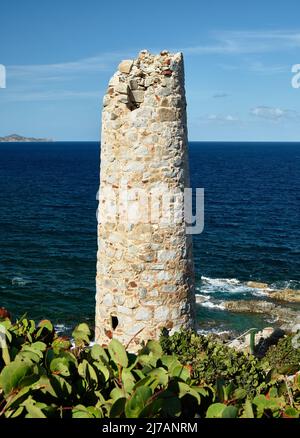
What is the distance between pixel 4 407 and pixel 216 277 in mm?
34643

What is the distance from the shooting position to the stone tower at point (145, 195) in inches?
359

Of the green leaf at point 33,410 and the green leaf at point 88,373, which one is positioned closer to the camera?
the green leaf at point 33,410

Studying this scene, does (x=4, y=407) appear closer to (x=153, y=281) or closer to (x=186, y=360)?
(x=186, y=360)

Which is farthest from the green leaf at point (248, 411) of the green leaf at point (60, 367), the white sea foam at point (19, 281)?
the white sea foam at point (19, 281)

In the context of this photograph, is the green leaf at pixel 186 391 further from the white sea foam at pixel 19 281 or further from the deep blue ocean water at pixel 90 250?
the white sea foam at pixel 19 281

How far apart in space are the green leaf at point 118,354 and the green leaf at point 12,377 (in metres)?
1.42

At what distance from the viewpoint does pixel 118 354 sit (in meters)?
6.30

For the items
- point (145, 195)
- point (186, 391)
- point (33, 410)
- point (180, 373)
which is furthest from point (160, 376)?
point (145, 195)

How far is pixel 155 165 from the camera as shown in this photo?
9.12 m

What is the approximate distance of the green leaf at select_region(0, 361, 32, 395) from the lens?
5.06m

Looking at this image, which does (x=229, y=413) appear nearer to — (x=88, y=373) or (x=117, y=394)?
(x=117, y=394)

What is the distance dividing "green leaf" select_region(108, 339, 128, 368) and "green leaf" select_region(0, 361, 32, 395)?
1425 mm
